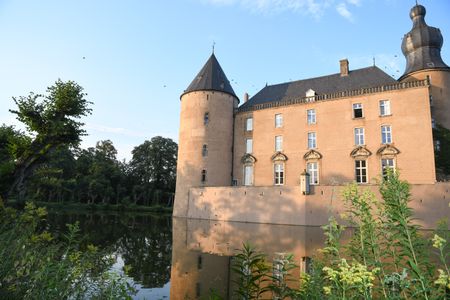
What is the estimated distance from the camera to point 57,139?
751 cm

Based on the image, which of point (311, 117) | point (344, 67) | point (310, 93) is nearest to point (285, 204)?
point (311, 117)

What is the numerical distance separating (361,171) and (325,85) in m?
8.60

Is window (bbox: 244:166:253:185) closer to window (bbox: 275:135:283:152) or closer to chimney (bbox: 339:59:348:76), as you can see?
window (bbox: 275:135:283:152)

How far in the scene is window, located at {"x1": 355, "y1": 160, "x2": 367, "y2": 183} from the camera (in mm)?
22703

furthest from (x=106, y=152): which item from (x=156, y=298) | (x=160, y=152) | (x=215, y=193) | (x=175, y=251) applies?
(x=156, y=298)

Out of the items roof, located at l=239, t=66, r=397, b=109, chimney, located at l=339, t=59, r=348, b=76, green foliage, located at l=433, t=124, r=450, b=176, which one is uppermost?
chimney, located at l=339, t=59, r=348, b=76

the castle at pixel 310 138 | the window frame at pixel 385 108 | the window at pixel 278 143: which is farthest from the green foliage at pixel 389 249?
the window at pixel 278 143

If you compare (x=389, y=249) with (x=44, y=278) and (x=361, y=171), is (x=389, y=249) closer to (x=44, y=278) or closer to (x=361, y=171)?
(x=44, y=278)

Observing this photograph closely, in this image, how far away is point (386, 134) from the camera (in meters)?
22.6

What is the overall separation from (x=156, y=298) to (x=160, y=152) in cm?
4363

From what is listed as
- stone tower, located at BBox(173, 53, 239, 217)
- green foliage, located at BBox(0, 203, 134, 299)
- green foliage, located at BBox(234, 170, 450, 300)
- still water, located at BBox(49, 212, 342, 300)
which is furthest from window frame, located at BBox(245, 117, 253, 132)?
green foliage, located at BBox(234, 170, 450, 300)

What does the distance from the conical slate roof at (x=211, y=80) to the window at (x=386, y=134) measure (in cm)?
1365

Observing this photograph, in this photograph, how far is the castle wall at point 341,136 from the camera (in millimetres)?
21266

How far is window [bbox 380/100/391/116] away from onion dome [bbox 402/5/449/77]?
4247 millimetres
